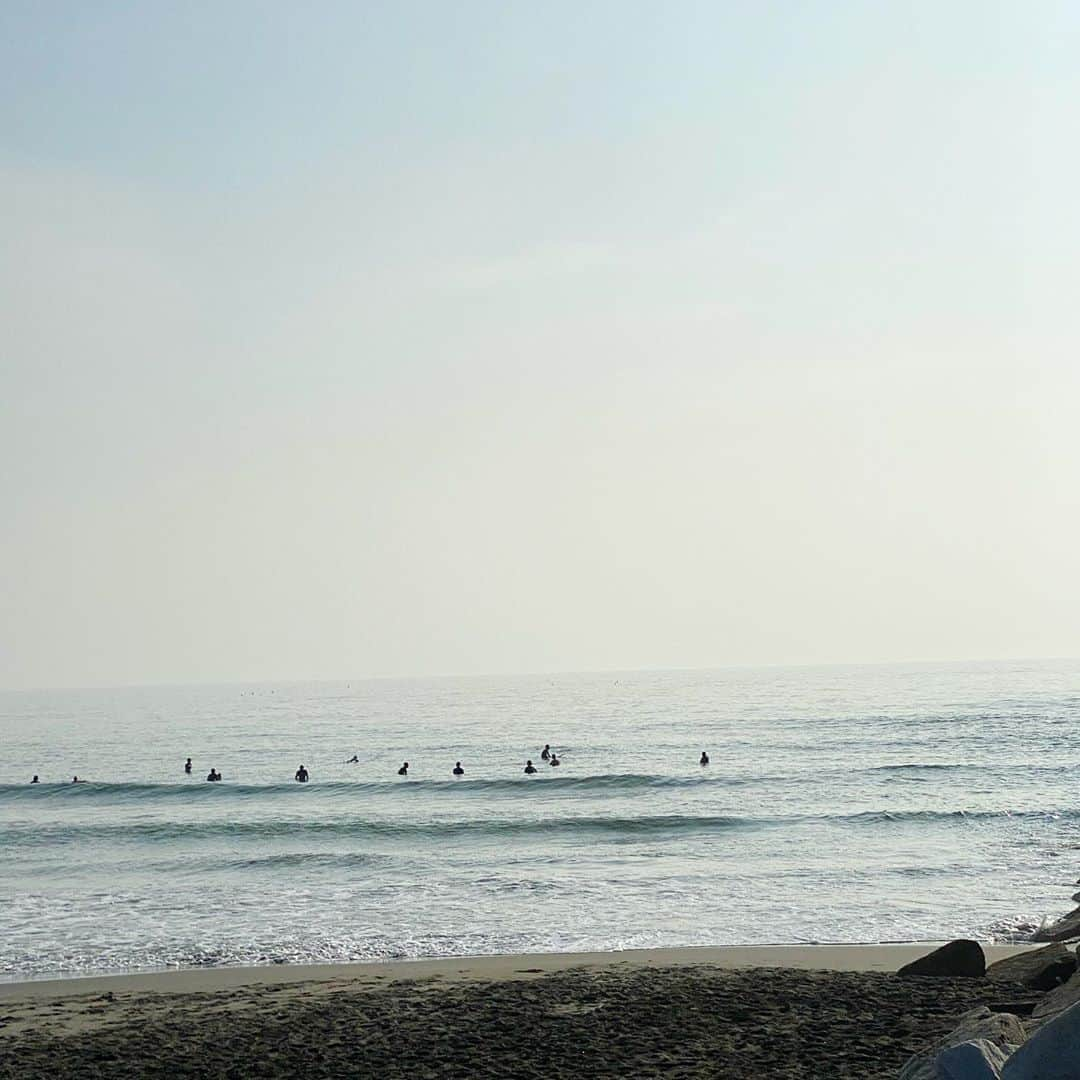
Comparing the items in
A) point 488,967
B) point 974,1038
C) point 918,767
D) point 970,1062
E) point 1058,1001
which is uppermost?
point 970,1062

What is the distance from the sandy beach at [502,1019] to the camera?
37.1 feet

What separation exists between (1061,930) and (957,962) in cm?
445

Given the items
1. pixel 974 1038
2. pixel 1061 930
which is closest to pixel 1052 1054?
pixel 974 1038

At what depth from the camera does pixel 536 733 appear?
80.1 m

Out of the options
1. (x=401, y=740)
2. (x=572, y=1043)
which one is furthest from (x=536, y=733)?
(x=572, y=1043)

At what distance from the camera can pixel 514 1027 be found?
1270 cm

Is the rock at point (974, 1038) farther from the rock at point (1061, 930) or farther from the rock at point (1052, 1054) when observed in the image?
the rock at point (1061, 930)

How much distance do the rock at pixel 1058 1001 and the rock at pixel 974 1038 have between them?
1415 mm

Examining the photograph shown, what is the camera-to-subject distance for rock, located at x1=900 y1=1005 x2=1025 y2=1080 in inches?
333

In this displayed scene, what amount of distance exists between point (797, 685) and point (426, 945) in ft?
439

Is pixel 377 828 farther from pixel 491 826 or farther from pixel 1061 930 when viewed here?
pixel 1061 930

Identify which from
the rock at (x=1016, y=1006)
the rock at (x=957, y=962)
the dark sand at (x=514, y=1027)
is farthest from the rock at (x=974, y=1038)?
the rock at (x=957, y=962)

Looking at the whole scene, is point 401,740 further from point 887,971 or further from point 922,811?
point 887,971

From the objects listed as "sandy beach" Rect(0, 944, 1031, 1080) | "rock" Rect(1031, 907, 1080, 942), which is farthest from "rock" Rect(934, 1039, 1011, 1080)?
"rock" Rect(1031, 907, 1080, 942)
